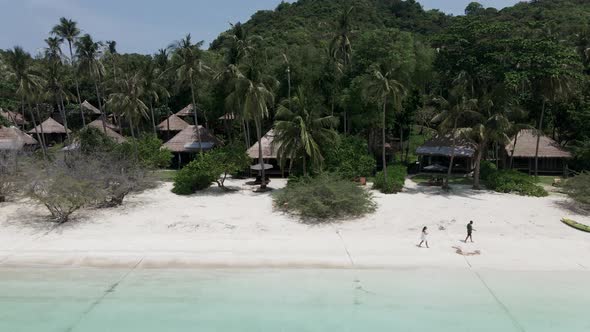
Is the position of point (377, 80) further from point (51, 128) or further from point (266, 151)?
point (51, 128)

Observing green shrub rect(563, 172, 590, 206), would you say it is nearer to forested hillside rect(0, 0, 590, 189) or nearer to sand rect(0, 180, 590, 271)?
sand rect(0, 180, 590, 271)

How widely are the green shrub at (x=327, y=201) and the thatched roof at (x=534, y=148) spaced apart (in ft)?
66.2

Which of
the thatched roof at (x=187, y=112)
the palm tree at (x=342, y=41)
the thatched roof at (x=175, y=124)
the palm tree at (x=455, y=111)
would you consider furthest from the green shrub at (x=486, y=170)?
the thatched roof at (x=187, y=112)

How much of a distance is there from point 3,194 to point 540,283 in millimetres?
27219

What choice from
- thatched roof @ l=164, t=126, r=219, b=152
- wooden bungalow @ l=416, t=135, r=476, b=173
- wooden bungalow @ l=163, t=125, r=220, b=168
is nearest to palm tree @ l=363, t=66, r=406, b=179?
wooden bungalow @ l=416, t=135, r=476, b=173

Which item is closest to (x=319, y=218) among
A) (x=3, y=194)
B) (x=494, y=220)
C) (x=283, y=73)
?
(x=494, y=220)

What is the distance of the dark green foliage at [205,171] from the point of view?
27.1 meters

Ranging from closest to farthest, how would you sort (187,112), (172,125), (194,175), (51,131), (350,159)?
(194,175) < (350,159) < (172,125) < (51,131) < (187,112)

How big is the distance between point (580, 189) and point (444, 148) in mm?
12548

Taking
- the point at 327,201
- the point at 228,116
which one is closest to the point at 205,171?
the point at 327,201

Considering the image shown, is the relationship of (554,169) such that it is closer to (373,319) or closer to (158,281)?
(373,319)

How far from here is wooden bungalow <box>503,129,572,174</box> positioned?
3566cm

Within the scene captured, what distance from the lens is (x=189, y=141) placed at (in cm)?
4112

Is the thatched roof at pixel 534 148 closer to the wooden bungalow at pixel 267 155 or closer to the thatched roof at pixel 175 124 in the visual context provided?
the wooden bungalow at pixel 267 155
